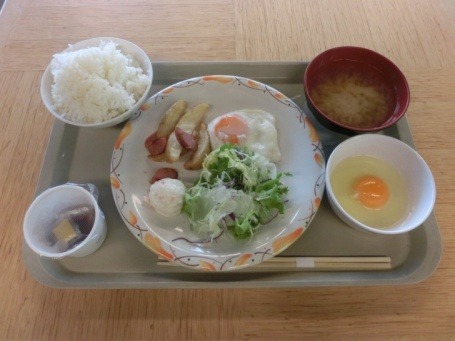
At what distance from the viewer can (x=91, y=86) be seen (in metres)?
1.35

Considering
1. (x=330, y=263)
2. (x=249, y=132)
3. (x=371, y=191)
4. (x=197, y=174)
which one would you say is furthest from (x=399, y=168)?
(x=197, y=174)

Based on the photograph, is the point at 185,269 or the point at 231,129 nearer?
the point at 185,269

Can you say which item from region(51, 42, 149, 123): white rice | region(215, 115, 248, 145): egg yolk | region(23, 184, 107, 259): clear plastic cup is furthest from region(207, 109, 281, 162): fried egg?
region(23, 184, 107, 259): clear plastic cup

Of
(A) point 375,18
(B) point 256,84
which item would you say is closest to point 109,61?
(B) point 256,84

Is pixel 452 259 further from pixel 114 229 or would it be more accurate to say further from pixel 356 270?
pixel 114 229

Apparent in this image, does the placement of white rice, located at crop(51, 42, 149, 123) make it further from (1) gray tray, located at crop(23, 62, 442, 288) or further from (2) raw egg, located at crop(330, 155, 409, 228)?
(2) raw egg, located at crop(330, 155, 409, 228)

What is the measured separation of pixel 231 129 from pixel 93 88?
21.7 inches

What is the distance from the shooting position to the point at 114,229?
1.30 m

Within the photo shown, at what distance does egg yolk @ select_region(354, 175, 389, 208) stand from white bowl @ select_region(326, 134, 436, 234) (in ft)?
0.28

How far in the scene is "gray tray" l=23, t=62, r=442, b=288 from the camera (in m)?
1.20

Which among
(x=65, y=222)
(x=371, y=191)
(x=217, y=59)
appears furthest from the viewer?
(x=217, y=59)

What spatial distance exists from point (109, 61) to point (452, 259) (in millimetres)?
1478

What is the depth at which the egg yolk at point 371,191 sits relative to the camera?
A: 1312 millimetres

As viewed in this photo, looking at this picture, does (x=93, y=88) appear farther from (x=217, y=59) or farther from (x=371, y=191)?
(x=371, y=191)
